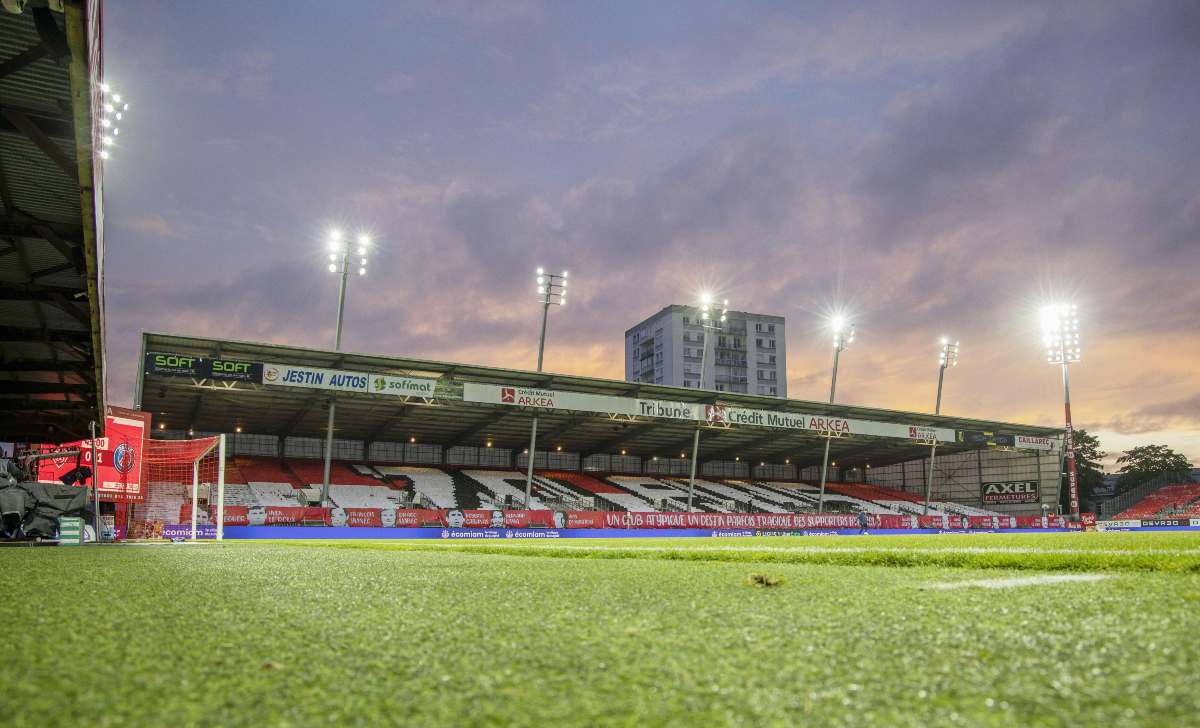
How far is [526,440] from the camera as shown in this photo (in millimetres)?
42344

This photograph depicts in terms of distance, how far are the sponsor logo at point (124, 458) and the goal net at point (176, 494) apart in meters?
0.80

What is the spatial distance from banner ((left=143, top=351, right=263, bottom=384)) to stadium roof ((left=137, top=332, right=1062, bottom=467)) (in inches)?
8.1

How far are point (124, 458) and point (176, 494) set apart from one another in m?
12.4

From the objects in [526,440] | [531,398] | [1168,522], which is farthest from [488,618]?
[1168,522]

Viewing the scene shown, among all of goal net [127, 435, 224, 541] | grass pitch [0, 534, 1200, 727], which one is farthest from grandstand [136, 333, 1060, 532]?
grass pitch [0, 534, 1200, 727]

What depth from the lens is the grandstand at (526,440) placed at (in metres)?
29.8

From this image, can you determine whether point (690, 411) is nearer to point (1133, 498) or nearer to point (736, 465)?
point (736, 465)

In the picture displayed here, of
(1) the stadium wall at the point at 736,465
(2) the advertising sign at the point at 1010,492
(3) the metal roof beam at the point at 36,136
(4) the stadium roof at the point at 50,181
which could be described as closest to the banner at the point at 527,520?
(2) the advertising sign at the point at 1010,492

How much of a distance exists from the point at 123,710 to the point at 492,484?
39955 mm

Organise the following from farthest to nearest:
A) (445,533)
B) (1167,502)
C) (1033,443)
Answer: (1167,502) < (1033,443) < (445,533)

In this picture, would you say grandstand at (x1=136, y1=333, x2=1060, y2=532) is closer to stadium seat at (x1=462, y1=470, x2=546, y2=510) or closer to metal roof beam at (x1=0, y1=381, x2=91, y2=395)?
stadium seat at (x1=462, y1=470, x2=546, y2=510)

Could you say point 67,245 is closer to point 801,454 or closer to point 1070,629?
point 1070,629

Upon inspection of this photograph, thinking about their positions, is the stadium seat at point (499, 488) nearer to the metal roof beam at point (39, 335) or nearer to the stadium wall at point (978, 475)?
the metal roof beam at point (39, 335)

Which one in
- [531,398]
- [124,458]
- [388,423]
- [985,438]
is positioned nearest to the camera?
[124,458]
